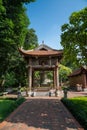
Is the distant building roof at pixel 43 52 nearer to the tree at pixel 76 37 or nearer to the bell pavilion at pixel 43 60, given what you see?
the bell pavilion at pixel 43 60

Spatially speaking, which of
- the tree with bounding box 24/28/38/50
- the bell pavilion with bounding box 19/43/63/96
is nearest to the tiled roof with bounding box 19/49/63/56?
the bell pavilion with bounding box 19/43/63/96

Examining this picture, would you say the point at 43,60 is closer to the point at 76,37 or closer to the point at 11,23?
the point at 11,23

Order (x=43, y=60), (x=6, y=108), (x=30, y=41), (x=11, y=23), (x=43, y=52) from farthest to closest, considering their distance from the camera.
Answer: (x=30, y=41) → (x=43, y=52) → (x=43, y=60) → (x=11, y=23) → (x=6, y=108)

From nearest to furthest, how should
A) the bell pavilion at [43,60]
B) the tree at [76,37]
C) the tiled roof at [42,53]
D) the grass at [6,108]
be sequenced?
1. the grass at [6,108]
2. the tree at [76,37]
3. the tiled roof at [42,53]
4. the bell pavilion at [43,60]

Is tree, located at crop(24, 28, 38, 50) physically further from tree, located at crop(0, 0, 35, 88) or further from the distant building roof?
tree, located at crop(0, 0, 35, 88)

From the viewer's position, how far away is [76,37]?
589 inches

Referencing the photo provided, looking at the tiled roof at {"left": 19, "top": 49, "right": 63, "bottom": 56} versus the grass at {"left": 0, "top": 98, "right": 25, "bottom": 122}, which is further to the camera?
the tiled roof at {"left": 19, "top": 49, "right": 63, "bottom": 56}

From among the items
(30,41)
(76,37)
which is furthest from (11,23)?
(30,41)

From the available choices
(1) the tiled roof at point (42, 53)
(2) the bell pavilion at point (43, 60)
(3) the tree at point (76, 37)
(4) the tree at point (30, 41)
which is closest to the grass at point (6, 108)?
(3) the tree at point (76, 37)

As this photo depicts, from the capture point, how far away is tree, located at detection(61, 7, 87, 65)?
47.0 ft

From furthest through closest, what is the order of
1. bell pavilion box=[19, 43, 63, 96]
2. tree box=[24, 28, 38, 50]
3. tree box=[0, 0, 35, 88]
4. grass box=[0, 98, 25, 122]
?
tree box=[24, 28, 38, 50] < bell pavilion box=[19, 43, 63, 96] < tree box=[0, 0, 35, 88] < grass box=[0, 98, 25, 122]

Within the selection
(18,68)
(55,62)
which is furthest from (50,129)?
(18,68)

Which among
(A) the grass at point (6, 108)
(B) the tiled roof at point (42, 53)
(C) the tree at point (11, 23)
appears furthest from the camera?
(B) the tiled roof at point (42, 53)

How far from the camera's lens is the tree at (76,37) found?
1432 cm
